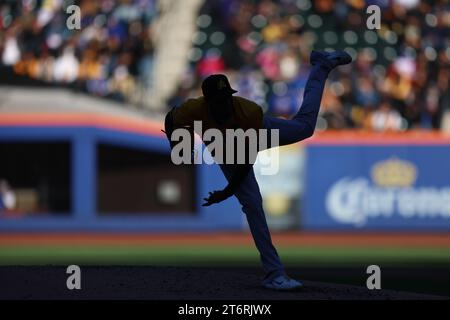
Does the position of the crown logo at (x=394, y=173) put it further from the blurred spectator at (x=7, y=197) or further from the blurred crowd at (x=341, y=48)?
the blurred spectator at (x=7, y=197)

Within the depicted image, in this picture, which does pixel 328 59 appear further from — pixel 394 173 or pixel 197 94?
pixel 394 173

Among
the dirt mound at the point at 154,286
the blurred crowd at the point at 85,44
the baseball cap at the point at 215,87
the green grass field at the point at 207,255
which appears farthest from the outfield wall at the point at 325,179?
the baseball cap at the point at 215,87

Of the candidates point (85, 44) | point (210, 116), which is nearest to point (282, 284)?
point (210, 116)

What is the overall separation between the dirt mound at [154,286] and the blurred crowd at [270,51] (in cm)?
1049

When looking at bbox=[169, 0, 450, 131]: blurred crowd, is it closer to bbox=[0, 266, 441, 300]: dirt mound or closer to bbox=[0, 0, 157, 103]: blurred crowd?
bbox=[0, 0, 157, 103]: blurred crowd

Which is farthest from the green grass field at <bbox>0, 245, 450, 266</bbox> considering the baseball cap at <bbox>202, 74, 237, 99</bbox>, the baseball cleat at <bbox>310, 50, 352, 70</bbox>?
the baseball cap at <bbox>202, 74, 237, 99</bbox>

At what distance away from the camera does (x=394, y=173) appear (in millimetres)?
18297

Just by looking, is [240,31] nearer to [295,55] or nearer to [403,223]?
[295,55]

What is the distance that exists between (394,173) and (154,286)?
1203cm

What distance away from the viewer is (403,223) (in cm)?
1825
